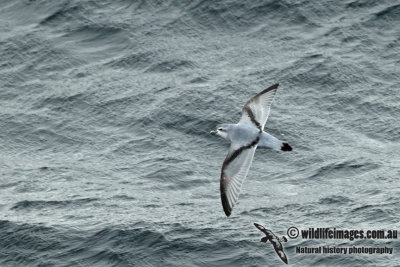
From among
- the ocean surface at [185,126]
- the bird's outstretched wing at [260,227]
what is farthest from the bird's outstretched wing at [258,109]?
the bird's outstretched wing at [260,227]

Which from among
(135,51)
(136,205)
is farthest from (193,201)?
(135,51)

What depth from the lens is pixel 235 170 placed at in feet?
70.6

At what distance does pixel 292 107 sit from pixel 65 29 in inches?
350

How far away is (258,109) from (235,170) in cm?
184

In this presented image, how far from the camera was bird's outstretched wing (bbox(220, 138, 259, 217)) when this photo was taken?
832 inches

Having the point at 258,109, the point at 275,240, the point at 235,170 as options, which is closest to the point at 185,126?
the point at 275,240

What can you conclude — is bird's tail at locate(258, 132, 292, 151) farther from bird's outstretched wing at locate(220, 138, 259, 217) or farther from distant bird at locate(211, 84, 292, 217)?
bird's outstretched wing at locate(220, 138, 259, 217)

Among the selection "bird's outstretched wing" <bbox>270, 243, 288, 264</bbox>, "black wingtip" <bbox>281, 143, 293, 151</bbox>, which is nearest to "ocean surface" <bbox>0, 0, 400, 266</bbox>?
"bird's outstretched wing" <bbox>270, 243, 288, 264</bbox>

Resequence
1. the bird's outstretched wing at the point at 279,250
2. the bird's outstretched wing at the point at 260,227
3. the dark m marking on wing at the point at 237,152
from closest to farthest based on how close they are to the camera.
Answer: the dark m marking on wing at the point at 237,152, the bird's outstretched wing at the point at 279,250, the bird's outstretched wing at the point at 260,227

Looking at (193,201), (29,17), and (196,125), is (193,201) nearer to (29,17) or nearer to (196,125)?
(196,125)

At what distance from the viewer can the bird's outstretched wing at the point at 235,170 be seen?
21141mm

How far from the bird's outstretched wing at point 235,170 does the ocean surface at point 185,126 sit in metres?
2.60

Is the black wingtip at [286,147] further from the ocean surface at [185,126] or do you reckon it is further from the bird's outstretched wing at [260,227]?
the bird's outstretched wing at [260,227]

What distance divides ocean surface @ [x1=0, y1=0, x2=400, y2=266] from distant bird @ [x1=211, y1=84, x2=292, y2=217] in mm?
2623
